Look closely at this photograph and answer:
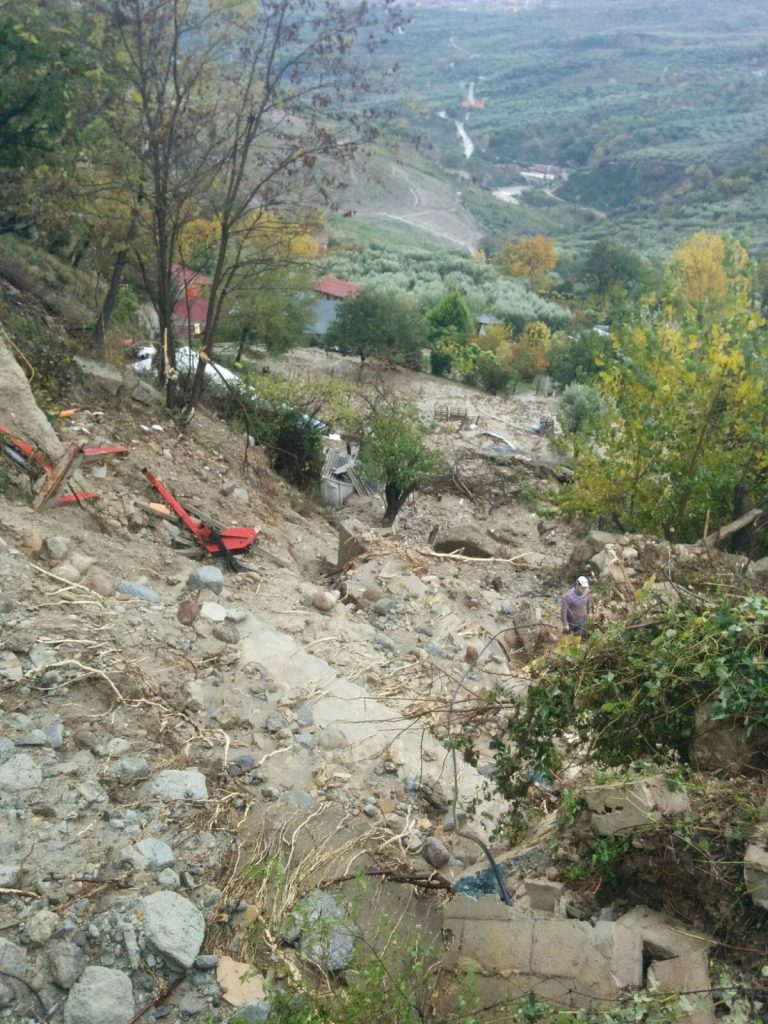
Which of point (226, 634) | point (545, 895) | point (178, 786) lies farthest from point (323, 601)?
point (545, 895)

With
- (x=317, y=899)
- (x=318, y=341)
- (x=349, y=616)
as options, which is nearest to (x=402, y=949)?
(x=317, y=899)

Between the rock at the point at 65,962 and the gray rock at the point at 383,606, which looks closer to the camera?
the rock at the point at 65,962

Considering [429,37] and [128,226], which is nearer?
[128,226]

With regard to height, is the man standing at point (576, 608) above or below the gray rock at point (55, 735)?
below

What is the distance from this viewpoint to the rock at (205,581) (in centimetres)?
718

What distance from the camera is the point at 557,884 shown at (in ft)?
12.8

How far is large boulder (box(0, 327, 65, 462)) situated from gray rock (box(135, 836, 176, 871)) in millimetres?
4682

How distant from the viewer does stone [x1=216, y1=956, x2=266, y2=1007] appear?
11.4ft

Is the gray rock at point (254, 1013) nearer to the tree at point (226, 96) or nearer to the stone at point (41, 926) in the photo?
the stone at point (41, 926)

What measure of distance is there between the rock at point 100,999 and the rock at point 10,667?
1.99m

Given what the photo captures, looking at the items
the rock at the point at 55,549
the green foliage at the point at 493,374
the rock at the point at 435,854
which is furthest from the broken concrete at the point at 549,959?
the green foliage at the point at 493,374

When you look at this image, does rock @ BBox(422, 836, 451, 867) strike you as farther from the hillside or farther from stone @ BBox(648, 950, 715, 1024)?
the hillside

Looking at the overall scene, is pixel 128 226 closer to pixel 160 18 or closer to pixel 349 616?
pixel 160 18

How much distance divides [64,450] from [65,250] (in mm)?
15784
